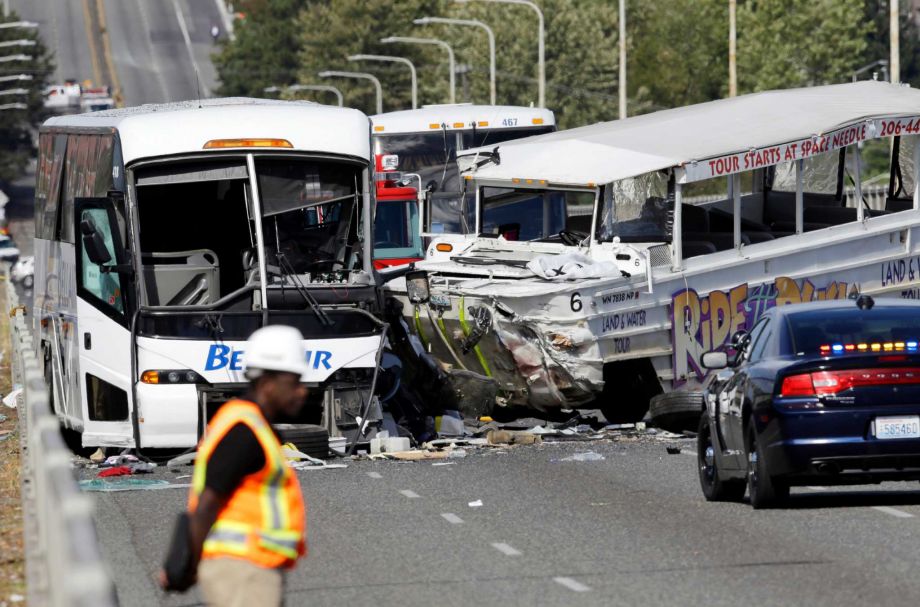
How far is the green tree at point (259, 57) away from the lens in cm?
13412

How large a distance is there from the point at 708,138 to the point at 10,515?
35.0 ft

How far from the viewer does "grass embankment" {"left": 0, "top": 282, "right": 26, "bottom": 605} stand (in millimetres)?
10820

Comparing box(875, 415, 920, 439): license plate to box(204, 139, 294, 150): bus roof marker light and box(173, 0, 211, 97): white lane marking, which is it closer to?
box(204, 139, 294, 150): bus roof marker light

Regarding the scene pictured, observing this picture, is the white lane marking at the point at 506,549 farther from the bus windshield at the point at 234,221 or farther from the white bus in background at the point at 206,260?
the bus windshield at the point at 234,221

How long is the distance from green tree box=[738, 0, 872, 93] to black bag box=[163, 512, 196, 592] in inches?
3710

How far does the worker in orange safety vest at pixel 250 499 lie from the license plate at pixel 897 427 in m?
7.33

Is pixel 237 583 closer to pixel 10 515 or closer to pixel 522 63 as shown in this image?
pixel 10 515

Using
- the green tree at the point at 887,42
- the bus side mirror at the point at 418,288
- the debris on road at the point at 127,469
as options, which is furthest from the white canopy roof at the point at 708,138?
the green tree at the point at 887,42

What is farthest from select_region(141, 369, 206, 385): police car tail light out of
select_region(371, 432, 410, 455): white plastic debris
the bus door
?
select_region(371, 432, 410, 455): white plastic debris

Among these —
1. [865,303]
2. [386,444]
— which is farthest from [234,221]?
[865,303]

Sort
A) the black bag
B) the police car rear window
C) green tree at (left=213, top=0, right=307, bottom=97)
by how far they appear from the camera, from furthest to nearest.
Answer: green tree at (left=213, top=0, right=307, bottom=97), the police car rear window, the black bag

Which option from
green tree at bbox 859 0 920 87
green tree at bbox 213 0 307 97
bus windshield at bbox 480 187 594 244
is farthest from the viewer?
green tree at bbox 213 0 307 97

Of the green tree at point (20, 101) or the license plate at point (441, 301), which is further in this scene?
the green tree at point (20, 101)

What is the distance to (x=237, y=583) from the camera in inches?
251
